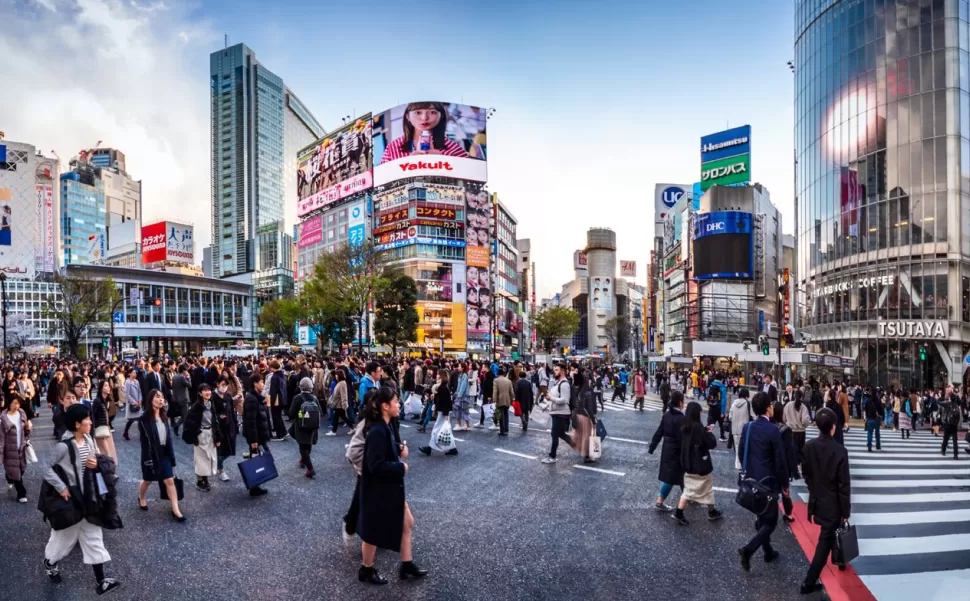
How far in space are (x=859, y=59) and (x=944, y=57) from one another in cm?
524

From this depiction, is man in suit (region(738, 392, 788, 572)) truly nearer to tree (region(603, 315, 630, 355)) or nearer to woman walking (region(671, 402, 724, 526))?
woman walking (region(671, 402, 724, 526))

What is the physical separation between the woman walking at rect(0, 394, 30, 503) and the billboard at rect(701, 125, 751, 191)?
6525cm

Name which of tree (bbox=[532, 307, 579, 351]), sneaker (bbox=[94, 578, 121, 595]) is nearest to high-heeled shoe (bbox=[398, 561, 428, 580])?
sneaker (bbox=[94, 578, 121, 595])

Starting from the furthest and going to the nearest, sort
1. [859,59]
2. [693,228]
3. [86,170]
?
[86,170]
[693,228]
[859,59]

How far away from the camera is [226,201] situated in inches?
6895

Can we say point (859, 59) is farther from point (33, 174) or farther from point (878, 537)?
point (33, 174)

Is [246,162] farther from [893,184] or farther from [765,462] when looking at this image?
[765,462]

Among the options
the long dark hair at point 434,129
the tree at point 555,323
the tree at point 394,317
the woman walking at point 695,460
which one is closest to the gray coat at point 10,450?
the woman walking at point 695,460

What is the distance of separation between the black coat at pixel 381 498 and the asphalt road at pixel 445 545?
1.82ft

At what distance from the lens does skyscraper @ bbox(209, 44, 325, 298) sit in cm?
17038

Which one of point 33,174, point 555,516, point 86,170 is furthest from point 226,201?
point 555,516

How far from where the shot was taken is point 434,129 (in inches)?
3039

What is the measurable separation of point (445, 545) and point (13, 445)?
271 inches

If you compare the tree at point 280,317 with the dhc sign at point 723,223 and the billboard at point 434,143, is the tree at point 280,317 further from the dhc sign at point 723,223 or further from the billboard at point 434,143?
the dhc sign at point 723,223
